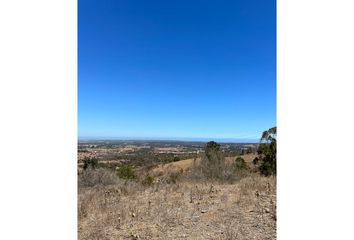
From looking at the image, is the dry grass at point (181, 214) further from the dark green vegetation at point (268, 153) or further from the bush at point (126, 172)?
the dark green vegetation at point (268, 153)

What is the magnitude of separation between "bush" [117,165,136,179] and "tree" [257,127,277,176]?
1.86 metres

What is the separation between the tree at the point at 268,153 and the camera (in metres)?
3.84

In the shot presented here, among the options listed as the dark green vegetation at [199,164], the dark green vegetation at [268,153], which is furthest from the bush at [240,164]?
the dark green vegetation at [268,153]

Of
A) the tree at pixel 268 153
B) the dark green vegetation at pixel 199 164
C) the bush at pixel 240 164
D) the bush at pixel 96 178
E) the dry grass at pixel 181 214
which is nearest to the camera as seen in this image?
the dry grass at pixel 181 214

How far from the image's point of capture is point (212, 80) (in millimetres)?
3178

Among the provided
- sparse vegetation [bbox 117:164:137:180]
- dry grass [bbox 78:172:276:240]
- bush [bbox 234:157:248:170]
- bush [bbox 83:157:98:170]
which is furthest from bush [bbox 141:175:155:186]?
bush [bbox 234:157:248:170]

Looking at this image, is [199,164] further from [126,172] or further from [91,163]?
[91,163]

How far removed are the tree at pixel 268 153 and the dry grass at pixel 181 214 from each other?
3.62 feet

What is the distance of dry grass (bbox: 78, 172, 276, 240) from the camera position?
1.69m
